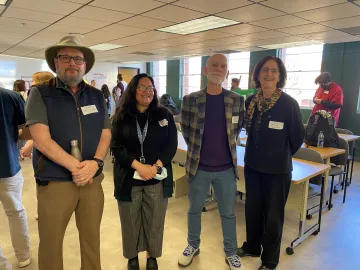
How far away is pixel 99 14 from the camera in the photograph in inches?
141

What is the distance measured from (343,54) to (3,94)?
6.65 metres

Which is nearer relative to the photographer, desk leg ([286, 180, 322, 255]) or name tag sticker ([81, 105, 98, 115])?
name tag sticker ([81, 105, 98, 115])

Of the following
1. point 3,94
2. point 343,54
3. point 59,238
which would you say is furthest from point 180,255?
point 343,54

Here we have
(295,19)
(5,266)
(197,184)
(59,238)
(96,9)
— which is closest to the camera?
(59,238)

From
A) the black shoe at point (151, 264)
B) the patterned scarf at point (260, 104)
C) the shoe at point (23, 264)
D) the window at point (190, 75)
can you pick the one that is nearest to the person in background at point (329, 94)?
the patterned scarf at point (260, 104)

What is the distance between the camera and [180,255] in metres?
2.32

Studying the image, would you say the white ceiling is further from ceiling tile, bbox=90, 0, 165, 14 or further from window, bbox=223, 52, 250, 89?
window, bbox=223, 52, 250, 89

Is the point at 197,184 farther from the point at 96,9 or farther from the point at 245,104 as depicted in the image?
the point at 96,9

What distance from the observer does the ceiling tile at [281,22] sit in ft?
11.9

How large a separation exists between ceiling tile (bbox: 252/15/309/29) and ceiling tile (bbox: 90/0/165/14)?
1629mm

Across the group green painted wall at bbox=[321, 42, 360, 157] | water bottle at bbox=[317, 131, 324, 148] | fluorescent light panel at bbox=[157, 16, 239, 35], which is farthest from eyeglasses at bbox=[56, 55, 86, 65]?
green painted wall at bbox=[321, 42, 360, 157]

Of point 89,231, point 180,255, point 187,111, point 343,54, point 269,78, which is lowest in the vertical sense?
point 180,255

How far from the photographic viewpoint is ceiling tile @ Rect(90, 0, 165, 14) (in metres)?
3.02

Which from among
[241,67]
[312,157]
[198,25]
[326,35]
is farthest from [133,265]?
[241,67]
